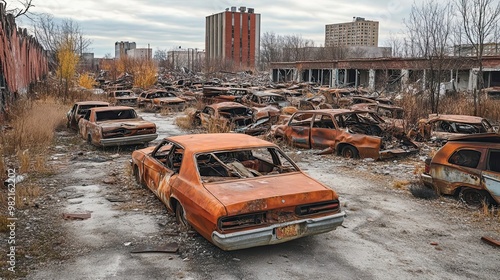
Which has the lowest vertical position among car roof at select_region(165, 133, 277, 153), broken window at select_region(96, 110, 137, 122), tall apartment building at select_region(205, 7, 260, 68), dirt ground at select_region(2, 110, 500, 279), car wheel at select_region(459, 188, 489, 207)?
dirt ground at select_region(2, 110, 500, 279)

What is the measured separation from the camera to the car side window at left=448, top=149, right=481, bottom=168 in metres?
7.37

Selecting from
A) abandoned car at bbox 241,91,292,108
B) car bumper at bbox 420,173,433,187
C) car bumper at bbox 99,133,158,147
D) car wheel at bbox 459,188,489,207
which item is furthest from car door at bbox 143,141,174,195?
abandoned car at bbox 241,91,292,108

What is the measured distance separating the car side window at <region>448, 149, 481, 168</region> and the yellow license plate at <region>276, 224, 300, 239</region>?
13.0 feet

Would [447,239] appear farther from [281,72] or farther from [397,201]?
[281,72]

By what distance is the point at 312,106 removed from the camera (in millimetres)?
21719

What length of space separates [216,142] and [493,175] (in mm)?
4464

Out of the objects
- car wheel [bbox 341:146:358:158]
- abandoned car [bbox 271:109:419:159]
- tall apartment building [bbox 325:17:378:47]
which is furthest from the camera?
tall apartment building [bbox 325:17:378:47]

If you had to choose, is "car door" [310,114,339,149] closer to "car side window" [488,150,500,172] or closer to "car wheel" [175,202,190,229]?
"car side window" [488,150,500,172]

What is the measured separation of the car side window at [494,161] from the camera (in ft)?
23.6

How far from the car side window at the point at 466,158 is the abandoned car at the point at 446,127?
214 inches

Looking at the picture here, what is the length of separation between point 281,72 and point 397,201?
49.6 m

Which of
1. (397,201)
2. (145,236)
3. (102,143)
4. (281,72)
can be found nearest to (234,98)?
(102,143)

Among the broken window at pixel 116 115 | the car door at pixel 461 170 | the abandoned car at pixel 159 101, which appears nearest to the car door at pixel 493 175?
the car door at pixel 461 170

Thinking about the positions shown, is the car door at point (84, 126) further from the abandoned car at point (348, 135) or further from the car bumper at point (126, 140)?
the abandoned car at point (348, 135)
